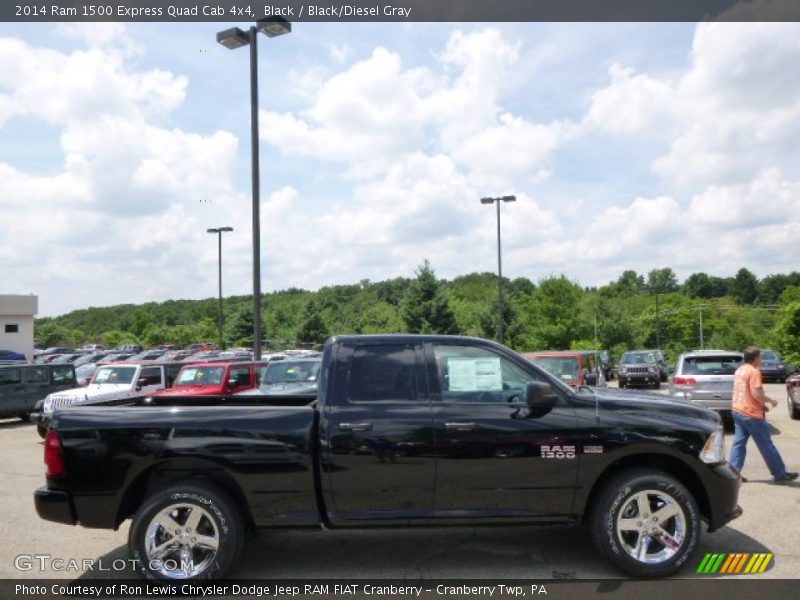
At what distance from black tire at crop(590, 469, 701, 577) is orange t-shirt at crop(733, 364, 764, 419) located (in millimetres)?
3858

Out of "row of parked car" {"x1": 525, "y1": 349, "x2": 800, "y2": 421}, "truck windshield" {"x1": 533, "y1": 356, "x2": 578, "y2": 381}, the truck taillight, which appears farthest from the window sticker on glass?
"truck windshield" {"x1": 533, "y1": 356, "x2": 578, "y2": 381}

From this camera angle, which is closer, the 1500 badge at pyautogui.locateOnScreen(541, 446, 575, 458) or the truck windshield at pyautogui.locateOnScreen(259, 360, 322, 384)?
the 1500 badge at pyautogui.locateOnScreen(541, 446, 575, 458)

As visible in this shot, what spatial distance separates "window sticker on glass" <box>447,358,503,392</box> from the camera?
5793 mm

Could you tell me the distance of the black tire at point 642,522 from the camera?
217 inches

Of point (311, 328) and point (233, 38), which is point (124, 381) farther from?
point (311, 328)

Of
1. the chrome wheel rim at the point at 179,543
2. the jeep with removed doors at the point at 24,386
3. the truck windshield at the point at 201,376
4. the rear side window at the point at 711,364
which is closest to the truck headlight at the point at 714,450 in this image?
the chrome wheel rim at the point at 179,543

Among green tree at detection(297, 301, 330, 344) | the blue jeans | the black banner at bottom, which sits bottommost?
the black banner at bottom

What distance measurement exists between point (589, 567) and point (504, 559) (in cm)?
69

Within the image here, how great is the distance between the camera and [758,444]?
888cm

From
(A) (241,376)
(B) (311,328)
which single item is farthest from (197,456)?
(B) (311,328)

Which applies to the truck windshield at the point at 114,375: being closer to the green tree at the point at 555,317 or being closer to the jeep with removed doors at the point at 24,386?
the jeep with removed doors at the point at 24,386

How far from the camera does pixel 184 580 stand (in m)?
5.37

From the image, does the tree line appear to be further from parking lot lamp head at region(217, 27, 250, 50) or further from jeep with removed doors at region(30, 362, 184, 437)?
parking lot lamp head at region(217, 27, 250, 50)

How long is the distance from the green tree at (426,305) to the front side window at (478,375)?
34634 mm
